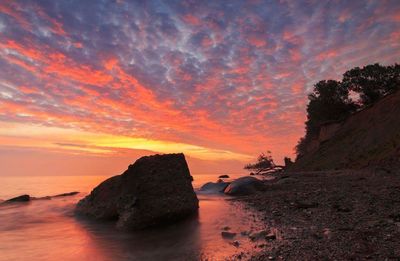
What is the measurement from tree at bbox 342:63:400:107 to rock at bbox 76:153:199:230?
186 feet

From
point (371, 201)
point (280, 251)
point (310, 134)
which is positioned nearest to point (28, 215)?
point (280, 251)

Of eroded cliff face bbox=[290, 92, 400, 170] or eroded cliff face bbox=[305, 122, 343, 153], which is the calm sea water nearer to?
eroded cliff face bbox=[290, 92, 400, 170]

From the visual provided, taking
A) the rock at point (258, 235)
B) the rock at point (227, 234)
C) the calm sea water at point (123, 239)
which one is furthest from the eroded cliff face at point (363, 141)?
the rock at point (227, 234)

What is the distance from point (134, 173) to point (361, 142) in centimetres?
3356

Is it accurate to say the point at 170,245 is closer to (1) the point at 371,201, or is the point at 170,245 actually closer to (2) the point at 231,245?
(2) the point at 231,245

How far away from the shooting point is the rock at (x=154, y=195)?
36.7 ft

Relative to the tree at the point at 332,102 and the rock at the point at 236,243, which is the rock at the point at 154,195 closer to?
the rock at the point at 236,243

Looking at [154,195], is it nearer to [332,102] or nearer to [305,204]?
[305,204]

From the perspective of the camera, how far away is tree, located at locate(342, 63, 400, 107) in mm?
59469

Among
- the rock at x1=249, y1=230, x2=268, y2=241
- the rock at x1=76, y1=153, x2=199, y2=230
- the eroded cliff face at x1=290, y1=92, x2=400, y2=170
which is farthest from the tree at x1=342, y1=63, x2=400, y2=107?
the rock at x1=249, y1=230, x2=268, y2=241

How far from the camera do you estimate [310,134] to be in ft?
240

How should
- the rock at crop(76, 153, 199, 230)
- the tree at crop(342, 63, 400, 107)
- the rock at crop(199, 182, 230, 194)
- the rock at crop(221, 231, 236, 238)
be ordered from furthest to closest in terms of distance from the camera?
the tree at crop(342, 63, 400, 107)
the rock at crop(199, 182, 230, 194)
the rock at crop(76, 153, 199, 230)
the rock at crop(221, 231, 236, 238)

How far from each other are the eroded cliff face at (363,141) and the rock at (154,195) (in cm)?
1825

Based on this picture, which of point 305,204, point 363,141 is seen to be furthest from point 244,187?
point 363,141
